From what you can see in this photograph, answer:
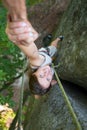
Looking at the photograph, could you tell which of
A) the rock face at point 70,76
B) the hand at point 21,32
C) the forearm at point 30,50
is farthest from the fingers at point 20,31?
the rock face at point 70,76

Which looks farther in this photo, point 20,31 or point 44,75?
point 44,75

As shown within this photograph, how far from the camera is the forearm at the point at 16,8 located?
160 cm

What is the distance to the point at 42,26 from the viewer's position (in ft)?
17.0

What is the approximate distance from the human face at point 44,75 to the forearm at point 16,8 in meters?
0.91

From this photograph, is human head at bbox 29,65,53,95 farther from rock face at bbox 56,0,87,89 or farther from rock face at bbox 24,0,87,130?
rock face at bbox 56,0,87,89

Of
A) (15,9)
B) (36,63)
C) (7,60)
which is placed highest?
(15,9)

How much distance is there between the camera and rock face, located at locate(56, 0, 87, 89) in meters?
3.22

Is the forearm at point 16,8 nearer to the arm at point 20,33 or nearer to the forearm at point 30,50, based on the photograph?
the arm at point 20,33

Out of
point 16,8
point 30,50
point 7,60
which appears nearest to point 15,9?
point 16,8

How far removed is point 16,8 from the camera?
162cm

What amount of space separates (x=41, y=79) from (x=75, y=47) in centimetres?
74

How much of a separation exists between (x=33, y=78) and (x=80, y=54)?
67 cm

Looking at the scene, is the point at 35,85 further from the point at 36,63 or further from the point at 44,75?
the point at 36,63

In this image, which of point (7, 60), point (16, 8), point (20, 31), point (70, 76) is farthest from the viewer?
point (7, 60)
